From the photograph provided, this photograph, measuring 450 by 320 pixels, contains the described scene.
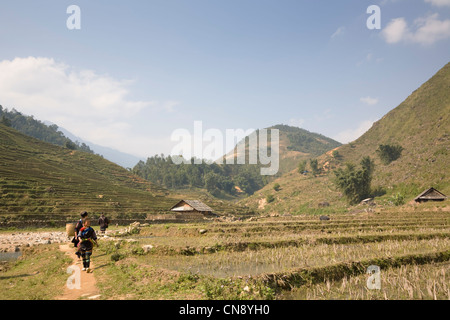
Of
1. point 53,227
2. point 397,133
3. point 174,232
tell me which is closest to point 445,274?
point 174,232

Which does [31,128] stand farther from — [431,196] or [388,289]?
[388,289]

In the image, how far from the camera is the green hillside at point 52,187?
4062 cm

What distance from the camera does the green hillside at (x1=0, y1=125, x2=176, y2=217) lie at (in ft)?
133

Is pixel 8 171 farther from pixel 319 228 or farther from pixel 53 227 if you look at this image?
pixel 319 228

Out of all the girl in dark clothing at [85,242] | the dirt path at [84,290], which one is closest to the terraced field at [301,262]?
the girl in dark clothing at [85,242]

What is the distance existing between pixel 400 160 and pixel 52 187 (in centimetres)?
8292

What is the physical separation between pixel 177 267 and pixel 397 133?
105 m

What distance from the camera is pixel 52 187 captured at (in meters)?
48.0

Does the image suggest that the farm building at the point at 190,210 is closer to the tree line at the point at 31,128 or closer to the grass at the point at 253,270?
the grass at the point at 253,270

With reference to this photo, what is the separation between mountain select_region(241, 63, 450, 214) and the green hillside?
4473 cm

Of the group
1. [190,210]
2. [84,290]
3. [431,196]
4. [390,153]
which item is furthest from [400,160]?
[84,290]

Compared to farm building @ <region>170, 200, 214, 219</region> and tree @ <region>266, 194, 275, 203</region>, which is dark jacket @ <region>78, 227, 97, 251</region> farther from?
tree @ <region>266, 194, 275, 203</region>

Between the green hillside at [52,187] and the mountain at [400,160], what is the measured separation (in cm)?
4473
